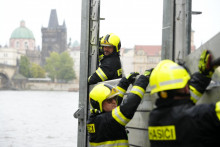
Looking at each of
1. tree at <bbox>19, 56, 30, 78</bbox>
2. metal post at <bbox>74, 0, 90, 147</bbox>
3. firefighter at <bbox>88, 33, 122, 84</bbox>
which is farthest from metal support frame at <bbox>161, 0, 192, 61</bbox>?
tree at <bbox>19, 56, 30, 78</bbox>

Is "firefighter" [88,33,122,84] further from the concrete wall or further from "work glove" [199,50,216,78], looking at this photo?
the concrete wall

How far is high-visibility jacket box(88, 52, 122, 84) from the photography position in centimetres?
564

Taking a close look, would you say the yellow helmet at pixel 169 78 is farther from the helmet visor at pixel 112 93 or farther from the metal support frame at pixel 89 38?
the metal support frame at pixel 89 38

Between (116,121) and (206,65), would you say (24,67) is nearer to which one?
(116,121)

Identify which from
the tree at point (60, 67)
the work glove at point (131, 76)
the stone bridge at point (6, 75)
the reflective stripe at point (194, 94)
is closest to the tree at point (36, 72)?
the tree at point (60, 67)

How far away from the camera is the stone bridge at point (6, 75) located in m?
114

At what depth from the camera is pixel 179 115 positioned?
2592mm

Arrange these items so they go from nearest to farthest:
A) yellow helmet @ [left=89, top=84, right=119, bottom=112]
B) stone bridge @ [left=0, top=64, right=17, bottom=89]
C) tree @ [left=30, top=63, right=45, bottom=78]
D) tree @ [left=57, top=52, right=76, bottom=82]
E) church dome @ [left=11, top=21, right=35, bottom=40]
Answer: yellow helmet @ [left=89, top=84, right=119, bottom=112] → stone bridge @ [left=0, top=64, right=17, bottom=89] → tree @ [left=57, top=52, right=76, bottom=82] → tree @ [left=30, top=63, right=45, bottom=78] → church dome @ [left=11, top=21, right=35, bottom=40]

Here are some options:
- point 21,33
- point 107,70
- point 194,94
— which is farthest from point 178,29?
point 21,33

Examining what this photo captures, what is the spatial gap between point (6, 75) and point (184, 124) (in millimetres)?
115797

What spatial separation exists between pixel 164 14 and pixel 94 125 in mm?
1298

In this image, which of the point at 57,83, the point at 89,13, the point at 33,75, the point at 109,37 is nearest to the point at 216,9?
the point at 109,37

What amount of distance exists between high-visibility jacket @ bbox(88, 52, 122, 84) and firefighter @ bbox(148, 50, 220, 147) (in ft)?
9.04

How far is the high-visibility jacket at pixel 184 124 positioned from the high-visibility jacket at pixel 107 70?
283 centimetres
